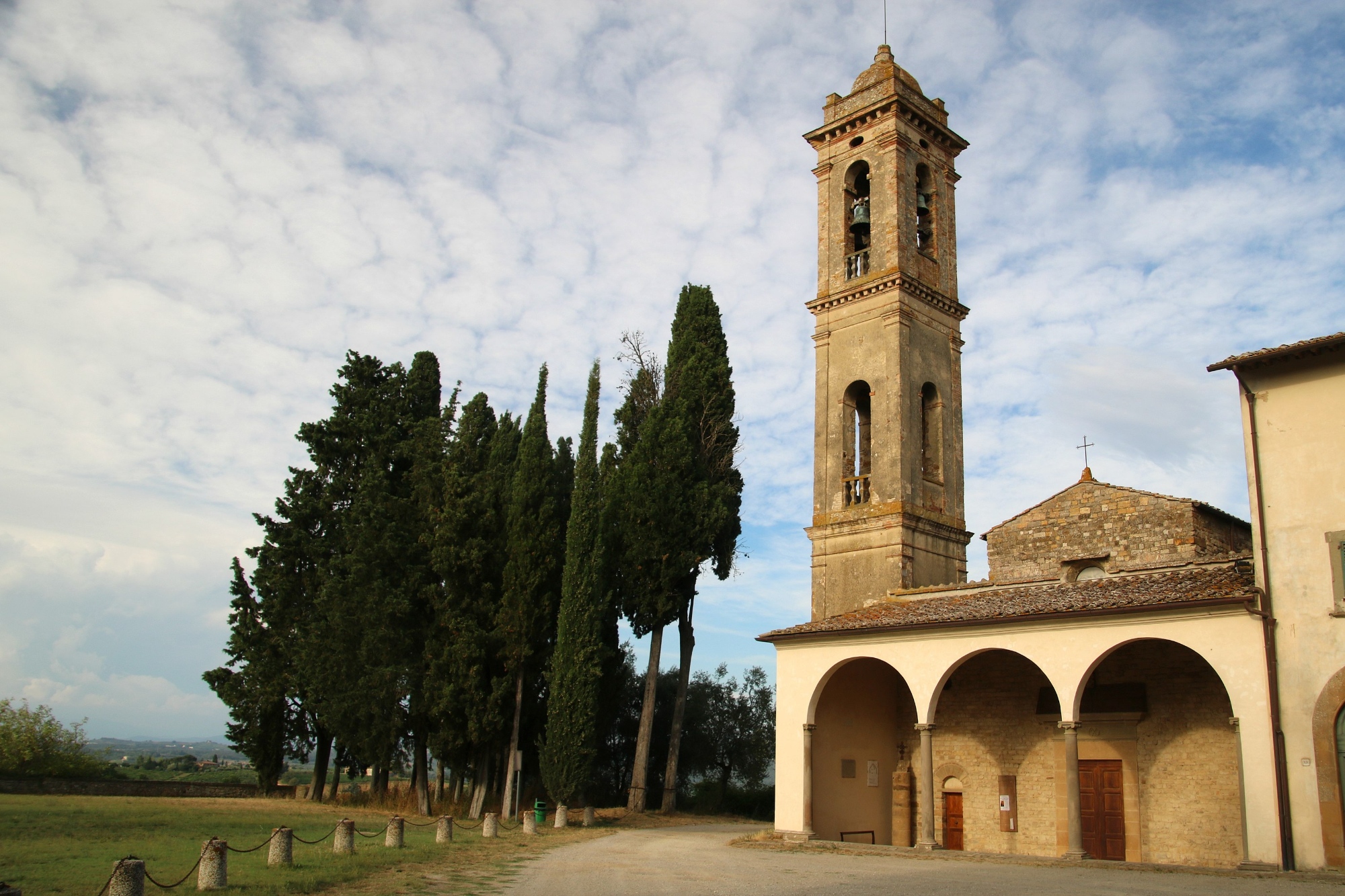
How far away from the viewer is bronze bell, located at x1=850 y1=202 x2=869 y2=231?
24109 mm

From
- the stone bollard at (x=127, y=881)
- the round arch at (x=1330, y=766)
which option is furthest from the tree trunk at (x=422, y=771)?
the round arch at (x=1330, y=766)

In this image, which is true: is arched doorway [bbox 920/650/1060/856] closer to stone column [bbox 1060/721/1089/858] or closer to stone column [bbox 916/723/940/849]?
stone column [bbox 916/723/940/849]

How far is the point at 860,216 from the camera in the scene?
24.1 metres

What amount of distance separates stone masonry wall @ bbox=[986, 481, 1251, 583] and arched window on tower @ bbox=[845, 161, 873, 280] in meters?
7.18

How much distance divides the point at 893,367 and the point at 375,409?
15.7m

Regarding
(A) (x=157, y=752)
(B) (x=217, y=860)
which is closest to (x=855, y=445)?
(B) (x=217, y=860)

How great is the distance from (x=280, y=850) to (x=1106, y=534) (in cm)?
1655

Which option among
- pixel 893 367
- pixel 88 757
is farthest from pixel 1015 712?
pixel 88 757

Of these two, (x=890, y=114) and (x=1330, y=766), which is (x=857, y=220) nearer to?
(x=890, y=114)

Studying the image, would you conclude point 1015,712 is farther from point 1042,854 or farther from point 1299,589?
point 1299,589

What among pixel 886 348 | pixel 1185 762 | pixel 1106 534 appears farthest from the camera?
pixel 886 348

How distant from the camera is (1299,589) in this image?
45.8ft

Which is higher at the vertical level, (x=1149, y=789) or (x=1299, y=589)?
(x=1299, y=589)

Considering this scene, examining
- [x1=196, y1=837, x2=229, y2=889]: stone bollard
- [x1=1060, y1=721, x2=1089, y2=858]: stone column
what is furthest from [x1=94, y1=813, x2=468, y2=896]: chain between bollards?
[x1=1060, y1=721, x2=1089, y2=858]: stone column
